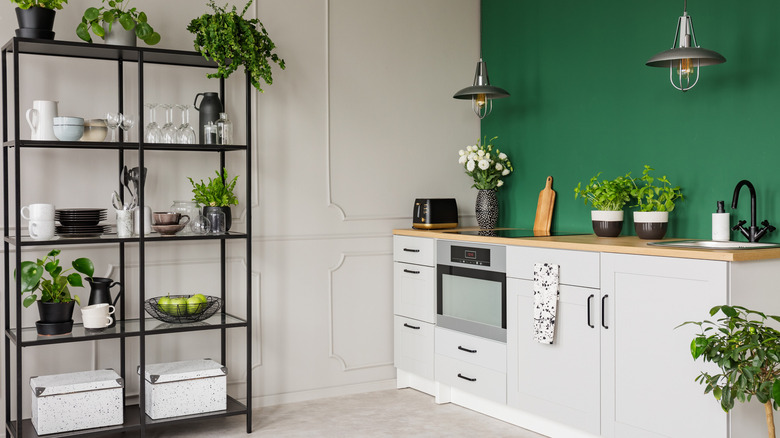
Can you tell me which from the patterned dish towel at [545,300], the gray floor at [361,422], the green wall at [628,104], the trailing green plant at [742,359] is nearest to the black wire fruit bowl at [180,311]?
the gray floor at [361,422]

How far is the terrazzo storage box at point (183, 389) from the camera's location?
11.2 feet

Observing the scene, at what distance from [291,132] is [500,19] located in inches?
59.3

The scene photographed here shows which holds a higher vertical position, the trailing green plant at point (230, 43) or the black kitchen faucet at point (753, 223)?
the trailing green plant at point (230, 43)

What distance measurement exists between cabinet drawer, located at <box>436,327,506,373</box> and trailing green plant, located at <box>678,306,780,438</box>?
123 centimetres

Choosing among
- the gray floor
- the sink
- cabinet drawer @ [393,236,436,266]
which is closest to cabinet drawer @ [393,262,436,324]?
cabinet drawer @ [393,236,436,266]

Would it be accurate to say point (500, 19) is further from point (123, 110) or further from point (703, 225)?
point (123, 110)

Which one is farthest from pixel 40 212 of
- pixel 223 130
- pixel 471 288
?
pixel 471 288

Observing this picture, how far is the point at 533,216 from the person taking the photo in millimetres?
4348

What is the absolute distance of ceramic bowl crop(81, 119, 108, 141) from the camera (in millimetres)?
3316

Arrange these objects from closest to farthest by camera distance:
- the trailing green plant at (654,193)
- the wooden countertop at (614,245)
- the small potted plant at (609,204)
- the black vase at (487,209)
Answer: the wooden countertop at (614,245)
the trailing green plant at (654,193)
the small potted plant at (609,204)
the black vase at (487,209)

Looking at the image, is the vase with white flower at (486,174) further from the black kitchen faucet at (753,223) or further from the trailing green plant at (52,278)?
the trailing green plant at (52,278)

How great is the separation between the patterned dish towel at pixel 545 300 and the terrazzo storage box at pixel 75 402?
1922 millimetres

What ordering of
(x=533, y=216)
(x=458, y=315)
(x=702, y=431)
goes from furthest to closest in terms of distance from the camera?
(x=533, y=216), (x=458, y=315), (x=702, y=431)

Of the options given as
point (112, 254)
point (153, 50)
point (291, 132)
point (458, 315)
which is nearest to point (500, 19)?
point (291, 132)
